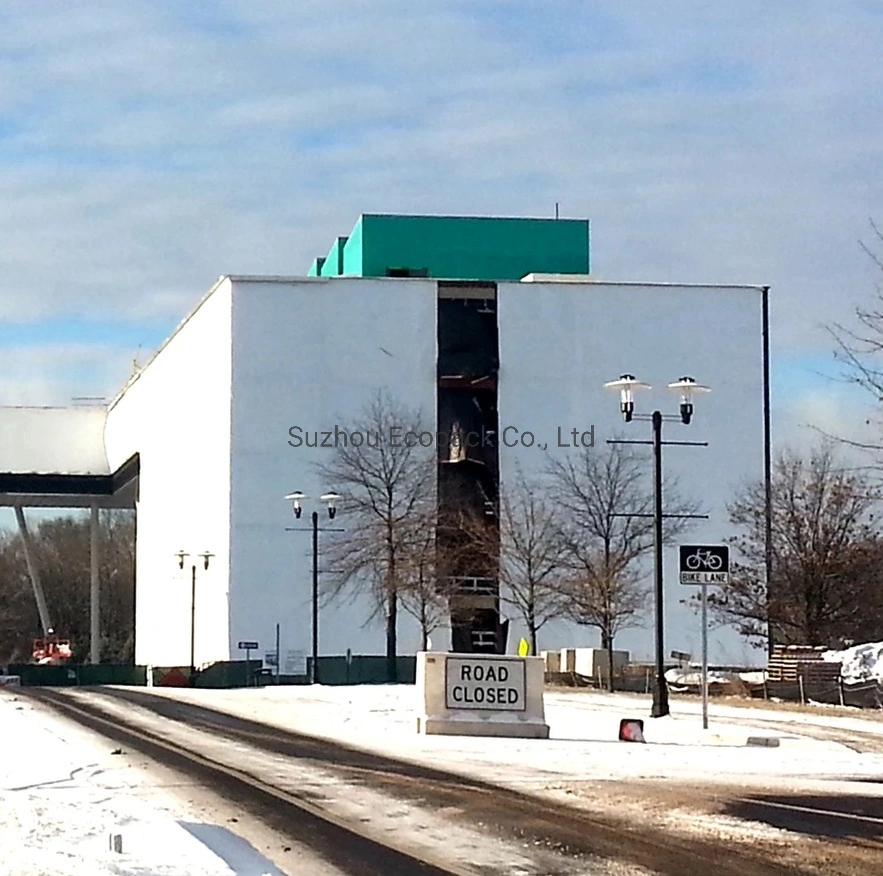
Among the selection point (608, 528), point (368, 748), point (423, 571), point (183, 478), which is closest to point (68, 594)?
point (183, 478)

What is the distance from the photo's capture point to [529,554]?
205ft

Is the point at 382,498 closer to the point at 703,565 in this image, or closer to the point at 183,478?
the point at 183,478

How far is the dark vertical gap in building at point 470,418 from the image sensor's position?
72875 mm

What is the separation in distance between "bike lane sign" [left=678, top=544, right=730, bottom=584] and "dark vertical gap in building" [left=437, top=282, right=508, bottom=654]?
44878 millimetres

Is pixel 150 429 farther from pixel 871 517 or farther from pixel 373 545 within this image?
pixel 871 517

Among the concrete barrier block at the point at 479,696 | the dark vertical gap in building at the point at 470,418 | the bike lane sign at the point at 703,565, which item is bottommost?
the concrete barrier block at the point at 479,696

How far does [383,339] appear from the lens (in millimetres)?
74562

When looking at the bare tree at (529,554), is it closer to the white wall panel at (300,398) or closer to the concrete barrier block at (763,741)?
the white wall panel at (300,398)

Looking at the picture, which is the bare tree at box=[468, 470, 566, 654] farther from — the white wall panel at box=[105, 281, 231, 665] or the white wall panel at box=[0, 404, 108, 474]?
the white wall panel at box=[0, 404, 108, 474]

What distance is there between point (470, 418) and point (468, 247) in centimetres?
1058

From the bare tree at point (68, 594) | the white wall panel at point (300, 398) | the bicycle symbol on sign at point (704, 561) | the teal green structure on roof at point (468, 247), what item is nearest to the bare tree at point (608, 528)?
the white wall panel at point (300, 398)

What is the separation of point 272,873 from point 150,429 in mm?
85794

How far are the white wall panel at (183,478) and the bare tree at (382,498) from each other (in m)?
5.72

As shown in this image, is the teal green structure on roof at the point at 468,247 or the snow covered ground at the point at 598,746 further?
the teal green structure on roof at the point at 468,247
